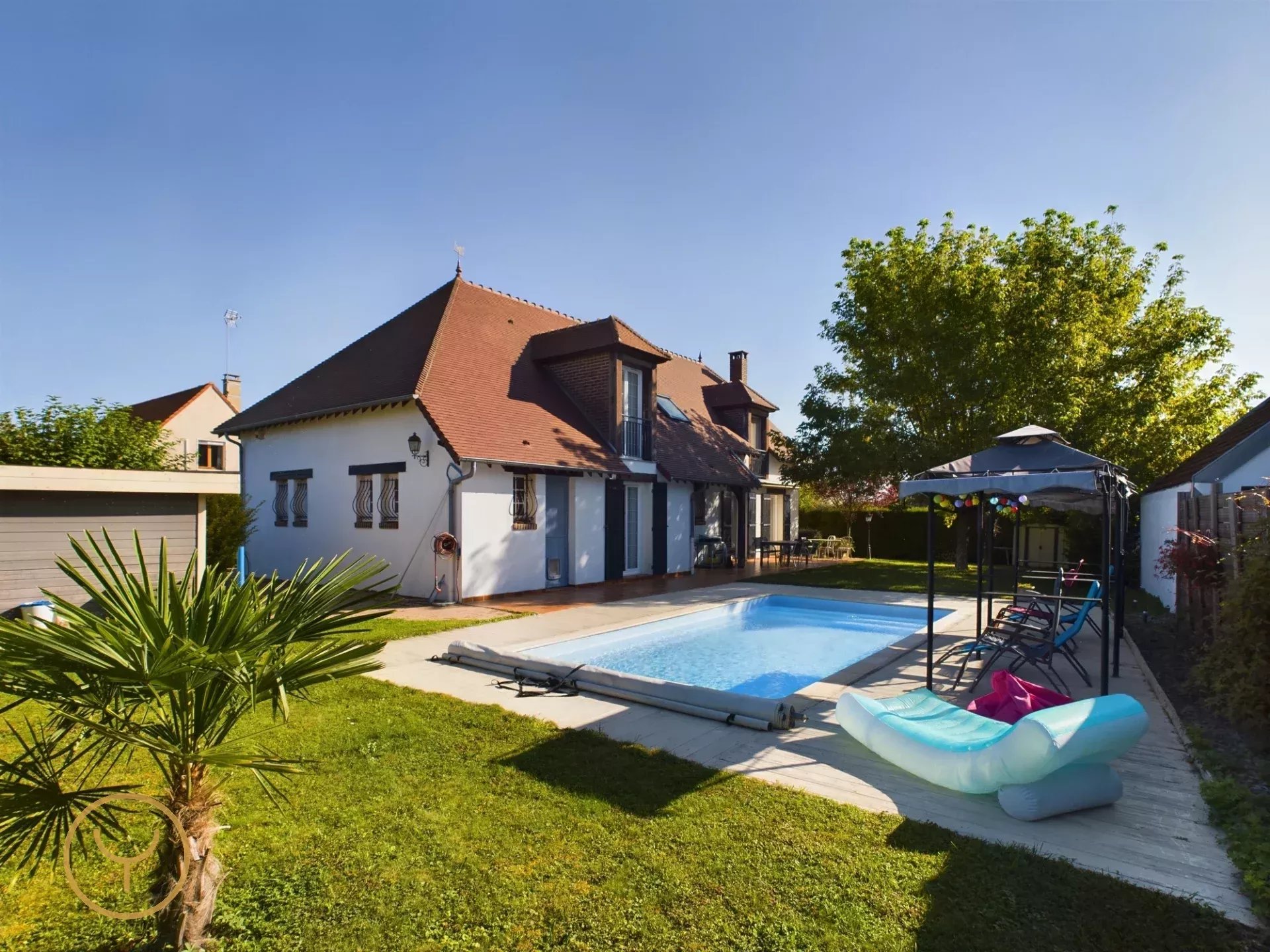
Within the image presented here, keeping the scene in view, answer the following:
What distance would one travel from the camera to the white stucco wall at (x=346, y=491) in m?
13.3

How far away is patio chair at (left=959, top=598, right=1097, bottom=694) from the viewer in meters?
6.54

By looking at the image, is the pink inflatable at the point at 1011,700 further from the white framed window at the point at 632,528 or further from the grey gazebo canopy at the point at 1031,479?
→ the white framed window at the point at 632,528

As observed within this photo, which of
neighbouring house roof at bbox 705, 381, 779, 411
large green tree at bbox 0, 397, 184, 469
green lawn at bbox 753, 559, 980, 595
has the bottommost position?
green lawn at bbox 753, 559, 980, 595

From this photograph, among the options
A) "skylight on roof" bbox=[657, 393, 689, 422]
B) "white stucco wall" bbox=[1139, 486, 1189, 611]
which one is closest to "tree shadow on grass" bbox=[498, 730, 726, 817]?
"white stucco wall" bbox=[1139, 486, 1189, 611]

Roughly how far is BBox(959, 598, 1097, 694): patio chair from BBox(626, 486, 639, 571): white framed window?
33.7 feet

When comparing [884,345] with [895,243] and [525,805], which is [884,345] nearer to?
[895,243]

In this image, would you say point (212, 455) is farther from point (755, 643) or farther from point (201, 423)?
point (755, 643)

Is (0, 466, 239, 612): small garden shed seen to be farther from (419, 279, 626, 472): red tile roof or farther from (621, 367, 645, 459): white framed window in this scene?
(621, 367, 645, 459): white framed window

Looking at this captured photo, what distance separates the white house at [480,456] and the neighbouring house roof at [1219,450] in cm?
1032

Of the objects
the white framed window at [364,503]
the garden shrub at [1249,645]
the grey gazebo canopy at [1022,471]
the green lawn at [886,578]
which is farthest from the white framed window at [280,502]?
the garden shrub at [1249,645]

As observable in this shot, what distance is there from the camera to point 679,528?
1866 cm

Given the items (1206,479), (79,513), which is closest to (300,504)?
(79,513)

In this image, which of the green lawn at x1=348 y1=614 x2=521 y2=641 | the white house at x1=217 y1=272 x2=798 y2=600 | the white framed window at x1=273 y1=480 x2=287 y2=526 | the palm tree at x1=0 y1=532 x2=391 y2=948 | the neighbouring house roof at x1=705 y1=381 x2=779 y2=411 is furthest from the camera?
the neighbouring house roof at x1=705 y1=381 x2=779 y2=411

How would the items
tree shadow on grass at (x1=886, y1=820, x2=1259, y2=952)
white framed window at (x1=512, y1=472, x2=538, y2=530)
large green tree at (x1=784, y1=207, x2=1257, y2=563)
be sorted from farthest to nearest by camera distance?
large green tree at (x1=784, y1=207, x2=1257, y2=563) < white framed window at (x1=512, y1=472, x2=538, y2=530) < tree shadow on grass at (x1=886, y1=820, x2=1259, y2=952)
